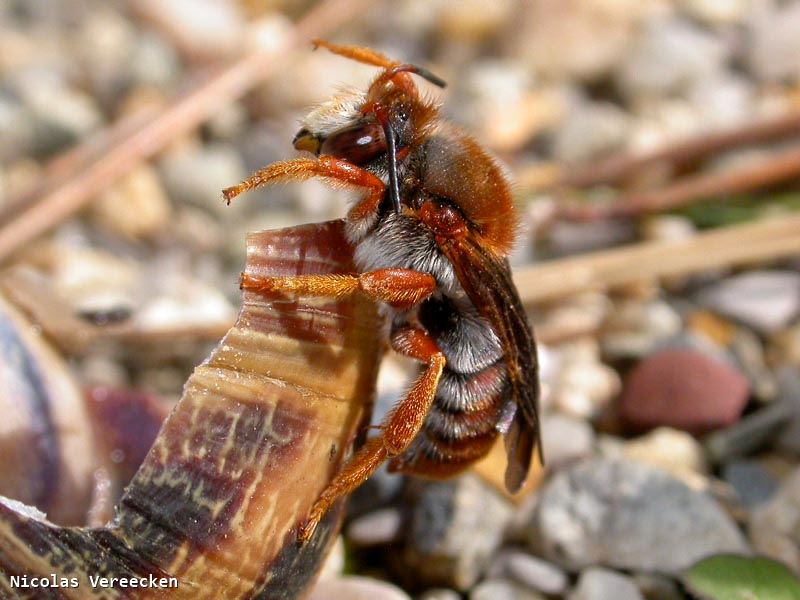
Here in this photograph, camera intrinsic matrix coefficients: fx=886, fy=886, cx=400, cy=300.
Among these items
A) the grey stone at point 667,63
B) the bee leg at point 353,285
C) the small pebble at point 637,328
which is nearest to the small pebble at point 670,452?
the small pebble at point 637,328

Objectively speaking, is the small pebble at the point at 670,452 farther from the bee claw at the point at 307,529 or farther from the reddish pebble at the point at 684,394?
the bee claw at the point at 307,529

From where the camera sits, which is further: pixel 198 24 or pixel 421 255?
pixel 198 24

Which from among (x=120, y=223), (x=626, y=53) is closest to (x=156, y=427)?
(x=120, y=223)

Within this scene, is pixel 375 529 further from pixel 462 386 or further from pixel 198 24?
pixel 198 24

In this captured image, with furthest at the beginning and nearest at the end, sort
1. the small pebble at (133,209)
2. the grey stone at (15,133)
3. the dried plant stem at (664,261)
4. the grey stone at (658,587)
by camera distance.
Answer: the grey stone at (15,133) < the small pebble at (133,209) < the dried plant stem at (664,261) < the grey stone at (658,587)

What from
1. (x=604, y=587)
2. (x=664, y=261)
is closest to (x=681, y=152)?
(x=664, y=261)
